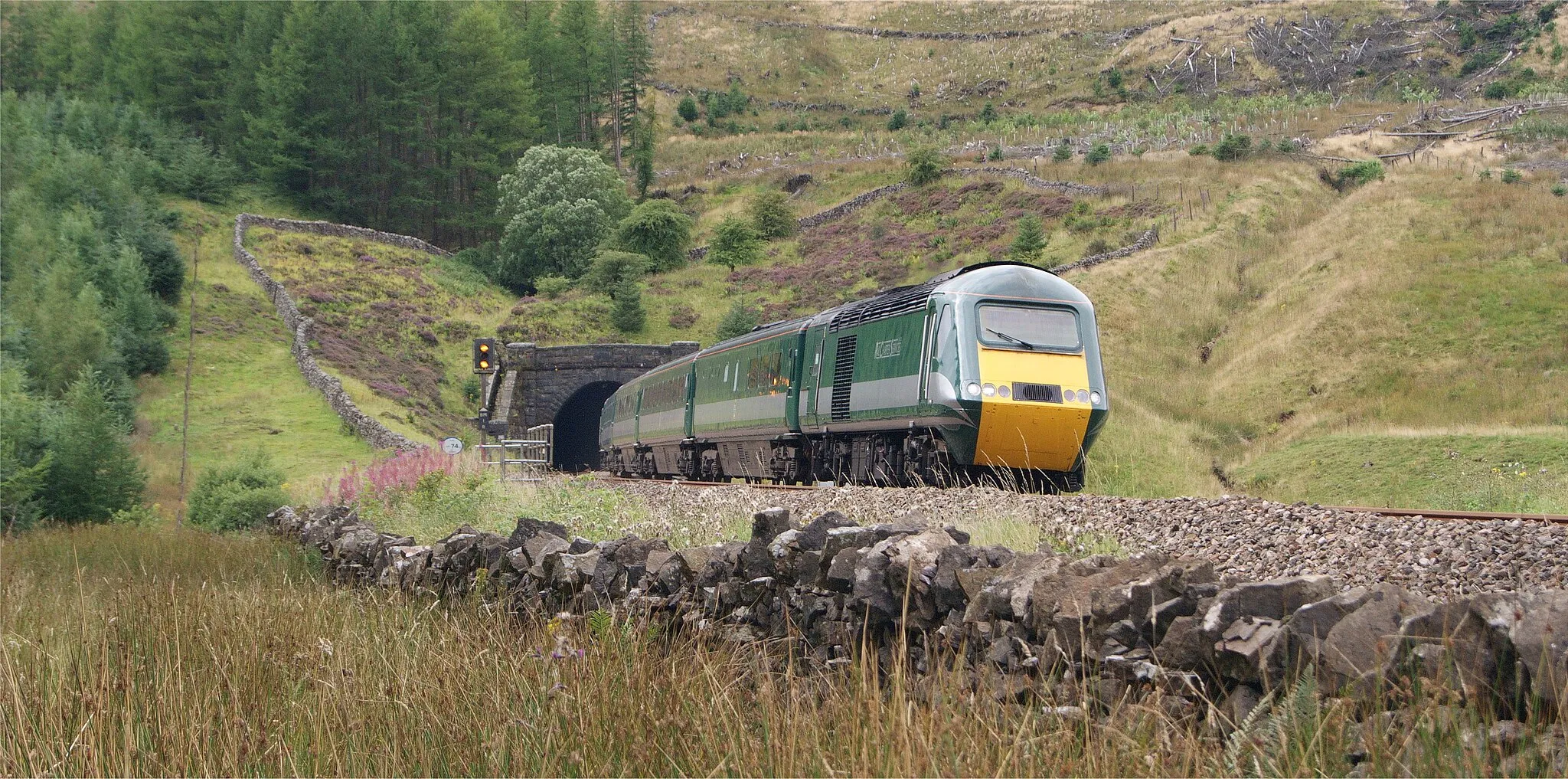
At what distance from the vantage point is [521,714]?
460 cm

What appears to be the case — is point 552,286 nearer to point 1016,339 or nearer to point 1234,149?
point 1234,149

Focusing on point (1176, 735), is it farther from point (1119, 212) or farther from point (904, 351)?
point (1119, 212)

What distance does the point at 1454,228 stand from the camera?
37.1 meters

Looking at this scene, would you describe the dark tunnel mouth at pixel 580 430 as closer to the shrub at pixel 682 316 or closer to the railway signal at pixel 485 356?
the shrub at pixel 682 316

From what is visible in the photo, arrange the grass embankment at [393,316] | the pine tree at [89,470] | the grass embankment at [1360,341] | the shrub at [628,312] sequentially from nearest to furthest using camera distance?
1. the grass embankment at [1360,341]
2. the pine tree at [89,470]
3. the grass embankment at [393,316]
4. the shrub at [628,312]

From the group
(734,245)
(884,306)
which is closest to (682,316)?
(734,245)

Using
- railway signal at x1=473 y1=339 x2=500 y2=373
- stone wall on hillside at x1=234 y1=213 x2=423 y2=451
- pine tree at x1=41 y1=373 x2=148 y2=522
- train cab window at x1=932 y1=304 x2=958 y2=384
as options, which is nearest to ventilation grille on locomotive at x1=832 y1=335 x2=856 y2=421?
train cab window at x1=932 y1=304 x2=958 y2=384

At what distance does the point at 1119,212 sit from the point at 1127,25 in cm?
9427

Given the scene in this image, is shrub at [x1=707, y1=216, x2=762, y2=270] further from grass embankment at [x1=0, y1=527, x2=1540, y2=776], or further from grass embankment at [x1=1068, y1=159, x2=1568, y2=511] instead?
grass embankment at [x1=0, y1=527, x2=1540, y2=776]

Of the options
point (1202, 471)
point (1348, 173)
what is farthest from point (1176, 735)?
point (1348, 173)

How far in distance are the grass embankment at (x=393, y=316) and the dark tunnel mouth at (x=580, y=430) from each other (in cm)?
429

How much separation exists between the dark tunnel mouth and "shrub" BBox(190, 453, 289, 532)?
23.6m

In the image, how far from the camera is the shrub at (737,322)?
47125mm

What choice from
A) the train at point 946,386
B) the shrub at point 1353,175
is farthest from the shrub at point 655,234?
the train at point 946,386
